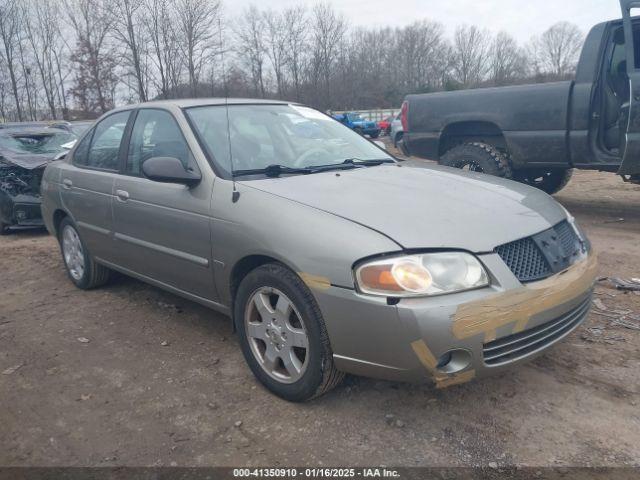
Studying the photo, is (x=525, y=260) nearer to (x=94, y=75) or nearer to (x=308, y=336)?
(x=308, y=336)

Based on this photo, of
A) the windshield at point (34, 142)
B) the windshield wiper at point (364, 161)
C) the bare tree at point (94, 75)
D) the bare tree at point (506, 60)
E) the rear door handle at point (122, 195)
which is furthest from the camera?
the bare tree at point (506, 60)

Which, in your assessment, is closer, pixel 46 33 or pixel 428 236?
pixel 428 236

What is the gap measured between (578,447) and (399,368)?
0.87m

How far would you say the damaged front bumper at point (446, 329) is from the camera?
7.76 ft

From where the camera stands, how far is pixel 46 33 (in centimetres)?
3588

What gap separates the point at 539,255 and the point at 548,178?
576 centimetres

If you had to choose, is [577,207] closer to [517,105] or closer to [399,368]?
[517,105]

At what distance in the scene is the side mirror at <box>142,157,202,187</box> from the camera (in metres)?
3.23

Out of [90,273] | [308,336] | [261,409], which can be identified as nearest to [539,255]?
[308,336]

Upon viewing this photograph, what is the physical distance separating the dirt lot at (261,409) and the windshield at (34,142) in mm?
5039

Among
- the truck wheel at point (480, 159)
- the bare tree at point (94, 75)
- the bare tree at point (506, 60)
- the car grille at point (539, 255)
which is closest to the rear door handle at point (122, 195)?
the car grille at point (539, 255)

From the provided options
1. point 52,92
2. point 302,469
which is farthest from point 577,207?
point 52,92

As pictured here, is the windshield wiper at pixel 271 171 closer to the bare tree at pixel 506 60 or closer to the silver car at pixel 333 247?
the silver car at pixel 333 247

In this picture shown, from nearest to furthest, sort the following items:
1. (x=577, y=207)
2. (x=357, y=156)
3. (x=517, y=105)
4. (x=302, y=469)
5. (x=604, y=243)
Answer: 1. (x=302, y=469)
2. (x=357, y=156)
3. (x=604, y=243)
4. (x=517, y=105)
5. (x=577, y=207)
